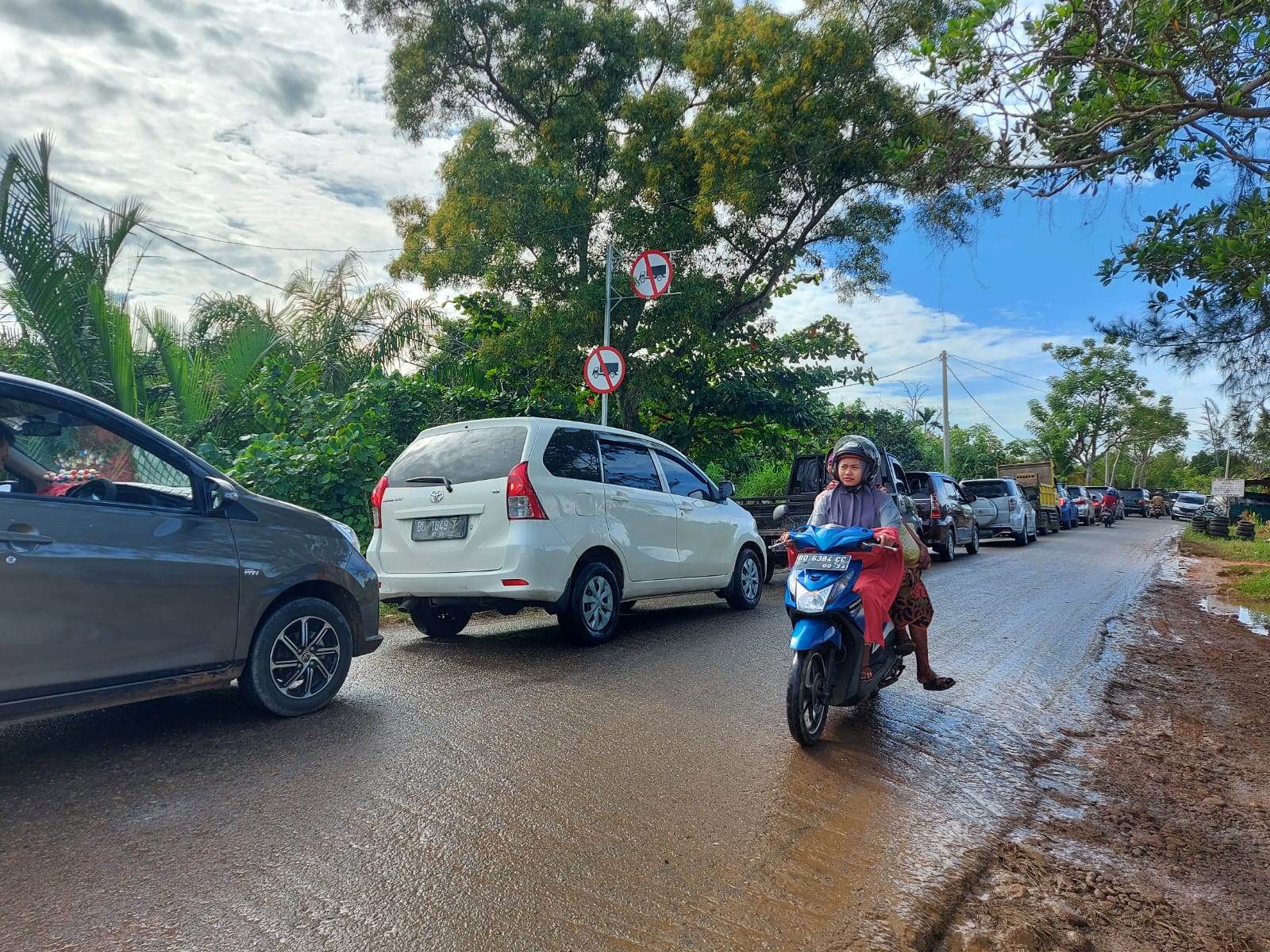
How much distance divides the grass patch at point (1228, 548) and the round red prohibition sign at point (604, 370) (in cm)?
1712

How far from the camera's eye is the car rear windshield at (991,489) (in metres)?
22.6

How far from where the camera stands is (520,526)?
6449mm

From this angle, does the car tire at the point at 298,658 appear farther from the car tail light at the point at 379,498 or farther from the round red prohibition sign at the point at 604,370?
the round red prohibition sign at the point at 604,370

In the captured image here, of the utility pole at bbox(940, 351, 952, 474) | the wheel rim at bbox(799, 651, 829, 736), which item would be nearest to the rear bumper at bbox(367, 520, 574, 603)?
the wheel rim at bbox(799, 651, 829, 736)

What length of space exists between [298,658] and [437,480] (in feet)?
7.17

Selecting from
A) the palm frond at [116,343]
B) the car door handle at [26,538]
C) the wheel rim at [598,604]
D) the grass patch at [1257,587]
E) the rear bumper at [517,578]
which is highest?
the palm frond at [116,343]

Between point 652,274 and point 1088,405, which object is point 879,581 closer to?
point 652,274

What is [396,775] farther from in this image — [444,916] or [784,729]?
[784,729]

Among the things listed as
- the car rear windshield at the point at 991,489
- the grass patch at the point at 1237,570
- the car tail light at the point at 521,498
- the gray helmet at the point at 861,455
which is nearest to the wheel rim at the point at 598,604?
the car tail light at the point at 521,498

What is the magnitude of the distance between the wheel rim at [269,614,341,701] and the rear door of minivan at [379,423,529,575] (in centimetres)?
160

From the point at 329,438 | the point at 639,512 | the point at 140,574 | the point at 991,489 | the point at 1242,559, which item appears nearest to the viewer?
the point at 140,574

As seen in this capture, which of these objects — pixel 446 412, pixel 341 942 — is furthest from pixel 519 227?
pixel 341 942

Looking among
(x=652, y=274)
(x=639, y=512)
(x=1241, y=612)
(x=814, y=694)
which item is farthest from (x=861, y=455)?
(x=1241, y=612)

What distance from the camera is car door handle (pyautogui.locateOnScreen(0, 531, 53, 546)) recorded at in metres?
3.61
